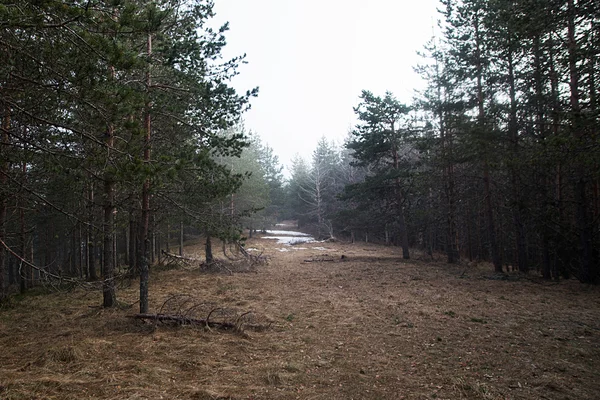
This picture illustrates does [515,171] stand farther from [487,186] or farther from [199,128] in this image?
[199,128]

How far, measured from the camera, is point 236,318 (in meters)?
7.34

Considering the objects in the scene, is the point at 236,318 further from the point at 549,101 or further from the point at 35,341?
the point at 549,101

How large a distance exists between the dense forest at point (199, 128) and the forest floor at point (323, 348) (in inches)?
55.5

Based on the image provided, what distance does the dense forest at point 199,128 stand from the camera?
171 inches

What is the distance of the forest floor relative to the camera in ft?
13.8

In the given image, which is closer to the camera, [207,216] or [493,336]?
[493,336]

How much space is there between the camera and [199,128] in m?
7.87

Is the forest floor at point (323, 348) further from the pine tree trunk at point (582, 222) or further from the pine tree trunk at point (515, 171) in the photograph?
the pine tree trunk at point (515, 171)

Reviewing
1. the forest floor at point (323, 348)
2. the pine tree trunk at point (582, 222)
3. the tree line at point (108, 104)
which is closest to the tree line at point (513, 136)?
the pine tree trunk at point (582, 222)

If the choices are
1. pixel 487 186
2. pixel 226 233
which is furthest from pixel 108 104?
pixel 487 186

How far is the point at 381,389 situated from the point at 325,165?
42.0 metres

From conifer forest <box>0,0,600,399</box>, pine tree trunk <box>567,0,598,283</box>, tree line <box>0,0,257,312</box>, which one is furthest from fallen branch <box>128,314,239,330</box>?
pine tree trunk <box>567,0,598,283</box>

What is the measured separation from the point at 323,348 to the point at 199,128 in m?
5.81

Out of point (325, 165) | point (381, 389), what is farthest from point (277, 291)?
point (325, 165)
